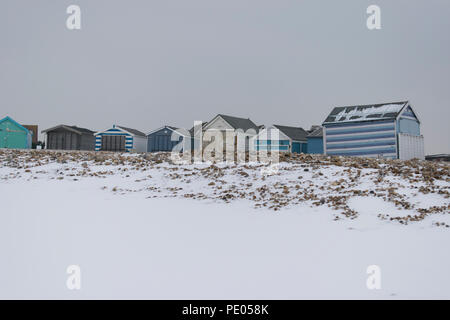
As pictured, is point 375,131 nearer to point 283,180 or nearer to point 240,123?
point 240,123

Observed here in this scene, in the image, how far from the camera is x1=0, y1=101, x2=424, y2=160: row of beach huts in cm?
2680

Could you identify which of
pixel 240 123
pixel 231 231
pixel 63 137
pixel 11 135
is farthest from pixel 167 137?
pixel 231 231

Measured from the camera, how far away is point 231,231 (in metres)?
7.54

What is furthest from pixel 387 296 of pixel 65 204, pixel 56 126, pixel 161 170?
pixel 56 126

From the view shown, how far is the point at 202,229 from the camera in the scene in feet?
25.2

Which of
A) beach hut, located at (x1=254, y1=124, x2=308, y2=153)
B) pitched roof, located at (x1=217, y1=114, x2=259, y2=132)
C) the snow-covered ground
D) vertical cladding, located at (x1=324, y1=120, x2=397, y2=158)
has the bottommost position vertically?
the snow-covered ground

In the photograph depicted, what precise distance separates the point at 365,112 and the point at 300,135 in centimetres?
1264

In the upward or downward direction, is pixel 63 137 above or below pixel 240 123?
below

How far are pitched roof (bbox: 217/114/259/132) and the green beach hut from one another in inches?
781

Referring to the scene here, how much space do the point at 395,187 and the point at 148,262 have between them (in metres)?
7.69

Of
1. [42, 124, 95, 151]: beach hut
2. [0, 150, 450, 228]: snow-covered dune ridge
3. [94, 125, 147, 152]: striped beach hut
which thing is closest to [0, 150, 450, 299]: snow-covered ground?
[0, 150, 450, 228]: snow-covered dune ridge

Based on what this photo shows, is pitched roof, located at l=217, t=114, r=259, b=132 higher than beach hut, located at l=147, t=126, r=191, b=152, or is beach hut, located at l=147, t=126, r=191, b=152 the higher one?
pitched roof, located at l=217, t=114, r=259, b=132

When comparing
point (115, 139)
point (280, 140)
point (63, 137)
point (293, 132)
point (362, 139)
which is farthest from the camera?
point (63, 137)

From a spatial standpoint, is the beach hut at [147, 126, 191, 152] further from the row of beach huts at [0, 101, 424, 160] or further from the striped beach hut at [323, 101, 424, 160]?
the striped beach hut at [323, 101, 424, 160]
